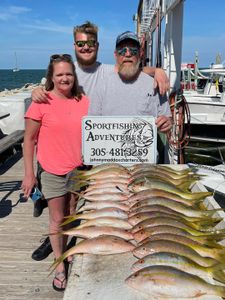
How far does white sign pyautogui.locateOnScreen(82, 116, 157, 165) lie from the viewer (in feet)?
12.0

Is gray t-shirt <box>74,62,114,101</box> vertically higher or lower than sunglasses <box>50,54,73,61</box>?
lower

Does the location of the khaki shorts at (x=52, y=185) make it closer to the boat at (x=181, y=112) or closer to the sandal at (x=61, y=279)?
the sandal at (x=61, y=279)

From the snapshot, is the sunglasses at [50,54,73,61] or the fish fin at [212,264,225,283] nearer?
the fish fin at [212,264,225,283]

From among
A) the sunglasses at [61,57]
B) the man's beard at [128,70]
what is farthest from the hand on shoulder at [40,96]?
the man's beard at [128,70]

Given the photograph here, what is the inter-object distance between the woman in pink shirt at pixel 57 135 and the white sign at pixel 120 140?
234mm

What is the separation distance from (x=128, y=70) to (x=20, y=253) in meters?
2.37

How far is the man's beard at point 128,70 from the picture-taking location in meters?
3.57

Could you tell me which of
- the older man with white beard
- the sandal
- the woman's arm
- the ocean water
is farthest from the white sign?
the ocean water

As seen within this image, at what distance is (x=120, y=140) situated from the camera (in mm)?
3773

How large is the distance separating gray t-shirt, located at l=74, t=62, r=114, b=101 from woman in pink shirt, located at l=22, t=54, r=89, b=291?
1.43 ft

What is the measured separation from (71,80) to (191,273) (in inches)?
74.8

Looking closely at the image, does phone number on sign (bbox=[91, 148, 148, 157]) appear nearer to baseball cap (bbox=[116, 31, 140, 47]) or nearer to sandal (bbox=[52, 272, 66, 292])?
baseball cap (bbox=[116, 31, 140, 47])

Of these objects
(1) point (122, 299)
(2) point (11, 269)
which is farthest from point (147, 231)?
(2) point (11, 269)

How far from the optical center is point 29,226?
526 centimetres
